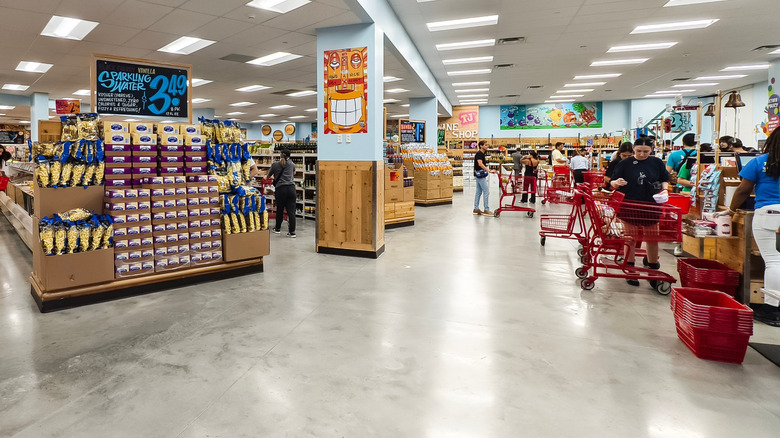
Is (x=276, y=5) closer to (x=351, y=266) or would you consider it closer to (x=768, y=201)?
(x=351, y=266)

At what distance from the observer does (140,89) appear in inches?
188

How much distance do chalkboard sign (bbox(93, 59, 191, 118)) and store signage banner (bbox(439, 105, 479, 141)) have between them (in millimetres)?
17710

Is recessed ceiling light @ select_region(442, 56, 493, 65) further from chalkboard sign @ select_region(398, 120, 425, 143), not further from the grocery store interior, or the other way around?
chalkboard sign @ select_region(398, 120, 425, 143)

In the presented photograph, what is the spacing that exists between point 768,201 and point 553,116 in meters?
18.4

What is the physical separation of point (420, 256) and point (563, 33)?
606 cm

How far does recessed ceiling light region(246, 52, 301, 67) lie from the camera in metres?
9.36

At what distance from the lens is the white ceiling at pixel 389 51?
21.5ft

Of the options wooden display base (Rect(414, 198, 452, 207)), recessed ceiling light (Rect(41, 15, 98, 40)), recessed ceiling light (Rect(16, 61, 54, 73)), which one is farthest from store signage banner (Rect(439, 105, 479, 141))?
recessed ceiling light (Rect(41, 15, 98, 40))

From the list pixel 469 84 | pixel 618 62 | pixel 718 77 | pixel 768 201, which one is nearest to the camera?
pixel 768 201

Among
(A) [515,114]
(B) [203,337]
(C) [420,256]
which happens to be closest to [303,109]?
(A) [515,114]

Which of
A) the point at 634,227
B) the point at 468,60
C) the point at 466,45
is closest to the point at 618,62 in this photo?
the point at 468,60

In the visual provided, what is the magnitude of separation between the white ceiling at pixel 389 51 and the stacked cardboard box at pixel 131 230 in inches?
131

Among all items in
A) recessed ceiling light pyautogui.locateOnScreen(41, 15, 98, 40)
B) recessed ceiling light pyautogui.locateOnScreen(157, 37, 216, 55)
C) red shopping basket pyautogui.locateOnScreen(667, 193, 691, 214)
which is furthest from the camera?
recessed ceiling light pyautogui.locateOnScreen(157, 37, 216, 55)

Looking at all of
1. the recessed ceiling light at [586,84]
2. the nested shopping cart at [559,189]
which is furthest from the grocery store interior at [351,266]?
the recessed ceiling light at [586,84]
